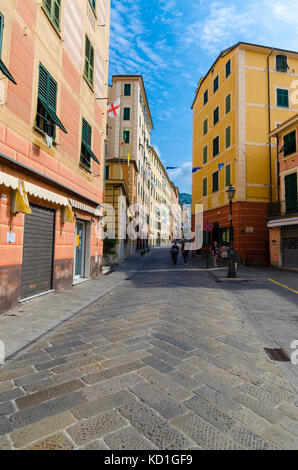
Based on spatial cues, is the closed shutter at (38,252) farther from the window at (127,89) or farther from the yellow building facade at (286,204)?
the window at (127,89)

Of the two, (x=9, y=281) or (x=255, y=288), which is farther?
(x=255, y=288)

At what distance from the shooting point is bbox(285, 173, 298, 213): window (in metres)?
16.2

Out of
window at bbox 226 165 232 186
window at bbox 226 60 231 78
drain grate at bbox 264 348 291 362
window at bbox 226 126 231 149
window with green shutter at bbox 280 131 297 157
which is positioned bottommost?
drain grate at bbox 264 348 291 362

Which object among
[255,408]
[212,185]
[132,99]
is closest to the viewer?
[255,408]

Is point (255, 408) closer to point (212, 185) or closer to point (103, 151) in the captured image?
point (103, 151)

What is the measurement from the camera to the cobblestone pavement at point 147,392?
1993mm

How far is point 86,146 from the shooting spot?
9961 mm

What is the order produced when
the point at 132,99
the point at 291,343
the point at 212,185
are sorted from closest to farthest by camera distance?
the point at 291,343
the point at 212,185
the point at 132,99

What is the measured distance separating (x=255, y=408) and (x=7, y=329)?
411 cm

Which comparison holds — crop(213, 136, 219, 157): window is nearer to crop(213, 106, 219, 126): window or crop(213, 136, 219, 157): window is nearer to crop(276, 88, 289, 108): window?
crop(213, 106, 219, 126): window

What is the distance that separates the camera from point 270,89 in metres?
20.2

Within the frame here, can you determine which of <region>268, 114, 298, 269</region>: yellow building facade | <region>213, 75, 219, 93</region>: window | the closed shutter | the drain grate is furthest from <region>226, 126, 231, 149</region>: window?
the drain grate

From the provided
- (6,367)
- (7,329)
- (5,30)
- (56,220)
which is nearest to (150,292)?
(56,220)

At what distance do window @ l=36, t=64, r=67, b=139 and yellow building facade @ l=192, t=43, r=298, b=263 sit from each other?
14.9 m
